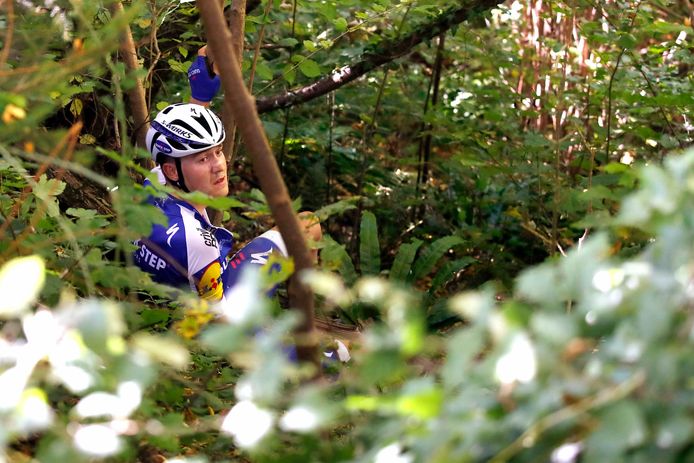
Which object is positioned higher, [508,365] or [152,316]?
[152,316]

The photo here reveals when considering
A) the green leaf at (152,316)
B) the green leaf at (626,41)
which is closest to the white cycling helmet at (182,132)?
the green leaf at (152,316)

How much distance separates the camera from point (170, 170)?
4301 mm

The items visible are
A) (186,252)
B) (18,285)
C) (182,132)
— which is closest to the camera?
(18,285)

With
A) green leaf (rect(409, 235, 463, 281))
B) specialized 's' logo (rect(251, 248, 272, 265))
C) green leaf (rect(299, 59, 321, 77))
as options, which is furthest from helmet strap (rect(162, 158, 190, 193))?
green leaf (rect(409, 235, 463, 281))

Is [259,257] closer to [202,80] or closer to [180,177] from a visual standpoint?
[180,177]

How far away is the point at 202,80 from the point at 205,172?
1.90ft

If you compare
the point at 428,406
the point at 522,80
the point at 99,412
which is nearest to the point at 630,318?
the point at 428,406

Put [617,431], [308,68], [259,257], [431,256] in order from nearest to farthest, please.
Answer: [617,431] → [259,257] → [308,68] → [431,256]

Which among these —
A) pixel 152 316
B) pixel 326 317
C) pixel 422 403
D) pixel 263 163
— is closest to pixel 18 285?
pixel 422 403

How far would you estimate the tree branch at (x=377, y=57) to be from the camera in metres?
5.30

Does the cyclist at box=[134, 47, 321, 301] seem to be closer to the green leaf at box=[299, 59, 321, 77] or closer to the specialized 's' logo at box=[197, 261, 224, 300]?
the specialized 's' logo at box=[197, 261, 224, 300]

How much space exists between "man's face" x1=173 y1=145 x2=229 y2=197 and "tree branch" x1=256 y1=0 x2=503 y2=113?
1356mm

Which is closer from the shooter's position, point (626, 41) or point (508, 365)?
point (508, 365)

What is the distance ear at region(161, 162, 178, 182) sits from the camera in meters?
4.29
